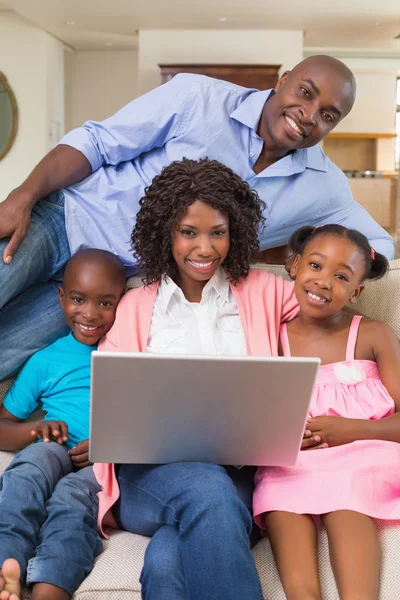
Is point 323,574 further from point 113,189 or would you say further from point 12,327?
point 113,189

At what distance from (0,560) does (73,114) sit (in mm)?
9878

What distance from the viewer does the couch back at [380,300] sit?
1763 millimetres

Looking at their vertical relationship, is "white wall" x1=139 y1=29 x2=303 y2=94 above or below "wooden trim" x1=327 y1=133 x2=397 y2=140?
above

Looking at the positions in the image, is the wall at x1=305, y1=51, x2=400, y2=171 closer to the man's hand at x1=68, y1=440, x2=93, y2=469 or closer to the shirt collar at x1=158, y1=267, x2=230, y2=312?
the shirt collar at x1=158, y1=267, x2=230, y2=312

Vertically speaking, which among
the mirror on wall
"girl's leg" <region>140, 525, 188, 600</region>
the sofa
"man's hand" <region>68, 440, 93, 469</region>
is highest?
the mirror on wall

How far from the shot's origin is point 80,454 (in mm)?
1533

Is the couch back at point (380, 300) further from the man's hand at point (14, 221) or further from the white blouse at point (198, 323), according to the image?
the man's hand at point (14, 221)

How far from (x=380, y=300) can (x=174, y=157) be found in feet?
2.20

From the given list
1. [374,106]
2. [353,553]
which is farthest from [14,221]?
[374,106]

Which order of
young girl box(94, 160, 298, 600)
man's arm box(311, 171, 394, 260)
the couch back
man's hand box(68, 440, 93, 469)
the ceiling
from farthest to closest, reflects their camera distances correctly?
the ceiling, man's arm box(311, 171, 394, 260), the couch back, man's hand box(68, 440, 93, 469), young girl box(94, 160, 298, 600)

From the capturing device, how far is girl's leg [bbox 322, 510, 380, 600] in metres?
1.15

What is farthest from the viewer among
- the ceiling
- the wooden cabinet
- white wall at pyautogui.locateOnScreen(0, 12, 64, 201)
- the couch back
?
white wall at pyautogui.locateOnScreen(0, 12, 64, 201)

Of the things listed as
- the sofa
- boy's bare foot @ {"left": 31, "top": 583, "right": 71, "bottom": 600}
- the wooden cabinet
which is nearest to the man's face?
the sofa

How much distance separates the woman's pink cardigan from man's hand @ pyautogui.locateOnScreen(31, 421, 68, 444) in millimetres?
171
